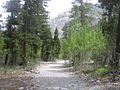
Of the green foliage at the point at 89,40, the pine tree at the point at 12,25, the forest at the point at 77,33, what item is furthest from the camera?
the pine tree at the point at 12,25

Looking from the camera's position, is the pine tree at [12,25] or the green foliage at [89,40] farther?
the pine tree at [12,25]

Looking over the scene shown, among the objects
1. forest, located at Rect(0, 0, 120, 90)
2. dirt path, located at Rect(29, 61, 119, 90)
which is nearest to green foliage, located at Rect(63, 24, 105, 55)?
forest, located at Rect(0, 0, 120, 90)

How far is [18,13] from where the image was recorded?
92.5ft

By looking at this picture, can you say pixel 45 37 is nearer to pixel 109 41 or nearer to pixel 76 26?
pixel 76 26

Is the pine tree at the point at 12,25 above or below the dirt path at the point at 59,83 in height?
above

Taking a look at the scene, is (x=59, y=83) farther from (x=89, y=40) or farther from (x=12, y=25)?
(x=12, y=25)

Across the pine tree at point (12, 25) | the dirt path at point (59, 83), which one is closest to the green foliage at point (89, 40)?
the dirt path at point (59, 83)

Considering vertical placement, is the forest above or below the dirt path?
above

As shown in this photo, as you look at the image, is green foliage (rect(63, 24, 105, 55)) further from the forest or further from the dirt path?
the dirt path

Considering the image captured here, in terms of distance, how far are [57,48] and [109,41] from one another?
5164 cm

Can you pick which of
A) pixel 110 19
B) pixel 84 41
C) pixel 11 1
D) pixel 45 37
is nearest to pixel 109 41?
pixel 110 19

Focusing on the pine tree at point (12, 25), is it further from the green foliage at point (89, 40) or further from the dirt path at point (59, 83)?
the dirt path at point (59, 83)

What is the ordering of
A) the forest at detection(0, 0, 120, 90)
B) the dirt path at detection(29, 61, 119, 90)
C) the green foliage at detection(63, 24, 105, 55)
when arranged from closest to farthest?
the dirt path at detection(29, 61, 119, 90)
the forest at detection(0, 0, 120, 90)
the green foliage at detection(63, 24, 105, 55)

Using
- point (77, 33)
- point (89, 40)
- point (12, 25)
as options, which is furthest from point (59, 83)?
point (12, 25)
